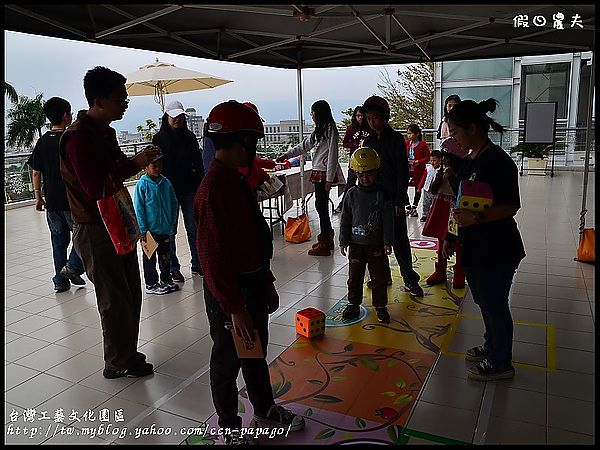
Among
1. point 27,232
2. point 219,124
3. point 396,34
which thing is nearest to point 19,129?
point 27,232

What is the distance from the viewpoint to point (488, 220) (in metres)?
2.42

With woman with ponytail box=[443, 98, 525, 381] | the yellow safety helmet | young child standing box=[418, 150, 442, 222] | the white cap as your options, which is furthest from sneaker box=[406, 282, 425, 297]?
young child standing box=[418, 150, 442, 222]

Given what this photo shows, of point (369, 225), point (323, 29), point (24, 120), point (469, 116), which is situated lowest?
point (369, 225)

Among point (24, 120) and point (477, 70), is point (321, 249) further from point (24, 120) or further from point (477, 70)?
point (24, 120)

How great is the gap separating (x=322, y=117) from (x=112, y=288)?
3.14m

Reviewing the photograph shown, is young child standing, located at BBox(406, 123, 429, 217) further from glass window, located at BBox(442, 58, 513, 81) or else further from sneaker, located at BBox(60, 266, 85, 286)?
glass window, located at BBox(442, 58, 513, 81)

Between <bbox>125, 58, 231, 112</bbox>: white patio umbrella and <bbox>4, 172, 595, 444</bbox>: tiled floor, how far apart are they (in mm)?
2508

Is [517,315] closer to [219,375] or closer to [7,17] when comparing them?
[219,375]

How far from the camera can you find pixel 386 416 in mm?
2412

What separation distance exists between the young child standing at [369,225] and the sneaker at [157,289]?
170cm

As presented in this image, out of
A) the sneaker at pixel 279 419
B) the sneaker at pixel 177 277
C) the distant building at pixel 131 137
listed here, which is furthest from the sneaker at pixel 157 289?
the distant building at pixel 131 137

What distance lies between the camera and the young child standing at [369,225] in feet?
10.8

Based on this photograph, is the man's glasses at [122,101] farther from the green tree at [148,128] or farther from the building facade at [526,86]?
the building facade at [526,86]

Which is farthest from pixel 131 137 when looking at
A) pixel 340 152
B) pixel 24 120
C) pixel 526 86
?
pixel 526 86
